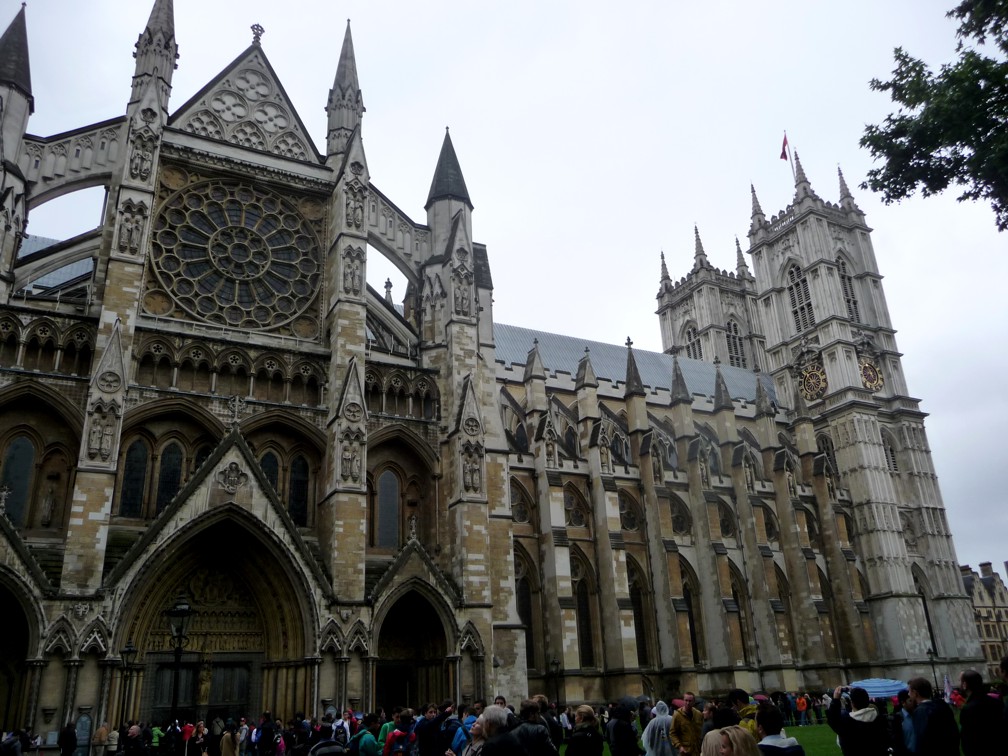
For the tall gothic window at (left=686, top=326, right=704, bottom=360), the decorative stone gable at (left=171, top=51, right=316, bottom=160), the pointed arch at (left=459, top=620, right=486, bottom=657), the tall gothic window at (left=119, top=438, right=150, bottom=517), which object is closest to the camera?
the tall gothic window at (left=119, top=438, right=150, bottom=517)

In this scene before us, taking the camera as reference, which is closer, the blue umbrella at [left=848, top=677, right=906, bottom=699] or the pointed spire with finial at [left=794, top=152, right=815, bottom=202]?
the blue umbrella at [left=848, top=677, right=906, bottom=699]

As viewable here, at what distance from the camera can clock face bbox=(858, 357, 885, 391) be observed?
167ft

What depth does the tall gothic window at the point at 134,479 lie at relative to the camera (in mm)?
21453

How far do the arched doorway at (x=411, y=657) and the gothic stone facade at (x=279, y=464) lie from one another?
0.10 metres

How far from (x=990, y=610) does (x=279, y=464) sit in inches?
3275

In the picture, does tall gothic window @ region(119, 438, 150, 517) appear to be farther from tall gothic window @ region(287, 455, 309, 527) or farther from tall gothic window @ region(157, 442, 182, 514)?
tall gothic window @ region(287, 455, 309, 527)

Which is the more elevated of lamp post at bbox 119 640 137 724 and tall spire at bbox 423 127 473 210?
tall spire at bbox 423 127 473 210

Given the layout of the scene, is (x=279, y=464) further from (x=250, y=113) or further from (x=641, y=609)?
(x=641, y=609)

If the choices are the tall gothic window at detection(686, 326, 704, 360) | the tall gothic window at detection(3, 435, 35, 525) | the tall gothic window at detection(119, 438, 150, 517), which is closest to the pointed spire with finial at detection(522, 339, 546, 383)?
the tall gothic window at detection(119, 438, 150, 517)

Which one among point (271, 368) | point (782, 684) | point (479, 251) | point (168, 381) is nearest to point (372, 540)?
point (271, 368)

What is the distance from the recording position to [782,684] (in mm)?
37219

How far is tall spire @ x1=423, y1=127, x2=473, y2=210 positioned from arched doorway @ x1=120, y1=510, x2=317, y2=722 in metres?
13.7

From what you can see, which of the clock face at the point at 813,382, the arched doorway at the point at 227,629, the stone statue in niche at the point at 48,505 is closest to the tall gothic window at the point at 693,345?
the clock face at the point at 813,382

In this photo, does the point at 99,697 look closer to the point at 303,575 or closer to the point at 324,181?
the point at 303,575
